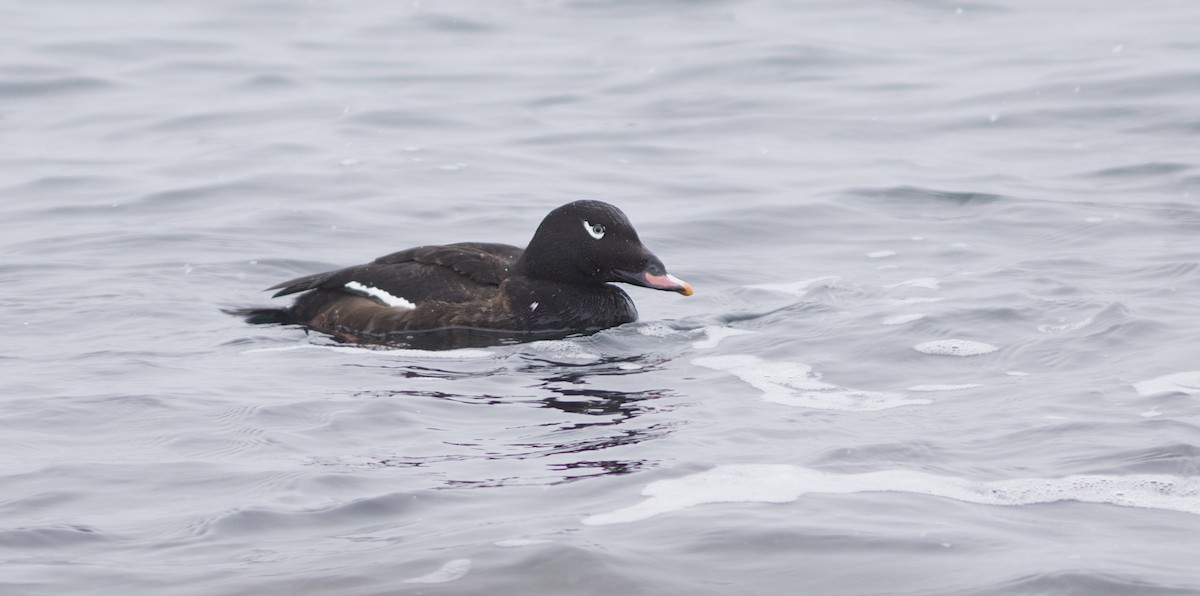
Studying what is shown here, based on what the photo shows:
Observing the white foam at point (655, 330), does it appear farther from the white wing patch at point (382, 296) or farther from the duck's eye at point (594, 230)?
the white wing patch at point (382, 296)

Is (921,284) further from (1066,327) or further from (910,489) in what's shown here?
(910,489)

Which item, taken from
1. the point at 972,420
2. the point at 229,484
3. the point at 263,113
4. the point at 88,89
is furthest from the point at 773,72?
the point at 229,484

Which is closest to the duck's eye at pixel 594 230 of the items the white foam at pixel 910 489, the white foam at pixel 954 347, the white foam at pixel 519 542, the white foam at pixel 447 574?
the white foam at pixel 954 347

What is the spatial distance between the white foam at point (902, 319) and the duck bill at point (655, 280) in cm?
100

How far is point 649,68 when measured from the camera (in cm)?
1675

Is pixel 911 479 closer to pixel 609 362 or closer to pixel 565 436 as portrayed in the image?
pixel 565 436

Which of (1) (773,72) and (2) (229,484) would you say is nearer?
(2) (229,484)

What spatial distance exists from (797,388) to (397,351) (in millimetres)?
2140

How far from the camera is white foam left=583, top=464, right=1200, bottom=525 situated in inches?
207

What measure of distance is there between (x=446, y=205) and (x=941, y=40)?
26.3 feet

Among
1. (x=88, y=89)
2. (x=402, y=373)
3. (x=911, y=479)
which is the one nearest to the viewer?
(x=911, y=479)

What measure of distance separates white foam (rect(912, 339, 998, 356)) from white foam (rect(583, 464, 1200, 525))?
2101 millimetres

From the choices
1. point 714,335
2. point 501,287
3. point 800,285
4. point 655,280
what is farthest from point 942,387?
point 501,287

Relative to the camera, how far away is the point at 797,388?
276 inches
